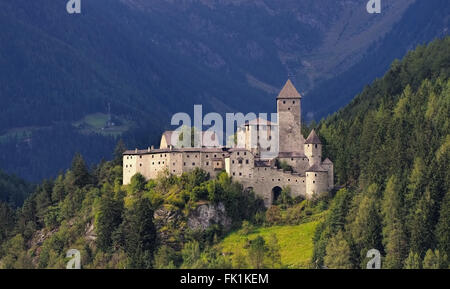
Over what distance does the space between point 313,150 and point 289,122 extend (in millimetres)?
5574

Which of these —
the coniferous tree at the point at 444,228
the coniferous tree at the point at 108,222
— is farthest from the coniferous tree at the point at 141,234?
the coniferous tree at the point at 444,228

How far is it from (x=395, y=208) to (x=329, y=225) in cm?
720

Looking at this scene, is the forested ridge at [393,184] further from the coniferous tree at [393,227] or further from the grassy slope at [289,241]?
the grassy slope at [289,241]

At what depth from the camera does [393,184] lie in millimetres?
127125

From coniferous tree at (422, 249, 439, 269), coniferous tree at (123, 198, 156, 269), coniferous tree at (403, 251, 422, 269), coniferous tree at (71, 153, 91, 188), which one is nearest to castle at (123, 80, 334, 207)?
coniferous tree at (123, 198, 156, 269)

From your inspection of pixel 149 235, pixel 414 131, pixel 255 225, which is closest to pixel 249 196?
pixel 255 225

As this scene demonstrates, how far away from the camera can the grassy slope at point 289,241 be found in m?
121

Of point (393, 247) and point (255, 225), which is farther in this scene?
point (255, 225)

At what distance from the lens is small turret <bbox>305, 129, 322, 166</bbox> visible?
132m

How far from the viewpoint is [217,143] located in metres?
140

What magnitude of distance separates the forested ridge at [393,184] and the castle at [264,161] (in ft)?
14.1

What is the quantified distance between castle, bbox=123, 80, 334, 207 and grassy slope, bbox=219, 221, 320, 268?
14.2 ft

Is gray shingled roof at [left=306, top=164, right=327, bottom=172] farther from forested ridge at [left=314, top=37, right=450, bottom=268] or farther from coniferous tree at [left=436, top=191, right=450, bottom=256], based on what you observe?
coniferous tree at [left=436, top=191, right=450, bottom=256]

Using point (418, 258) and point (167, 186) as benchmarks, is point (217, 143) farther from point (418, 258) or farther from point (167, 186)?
point (418, 258)
